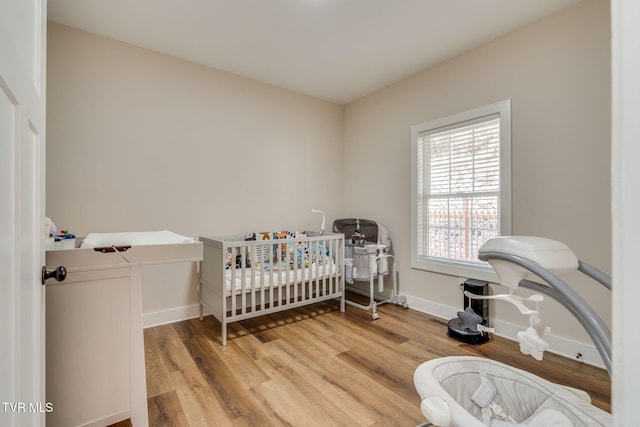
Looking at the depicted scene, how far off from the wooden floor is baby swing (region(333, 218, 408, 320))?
15.4 inches

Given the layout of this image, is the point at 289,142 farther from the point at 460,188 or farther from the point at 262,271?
the point at 460,188

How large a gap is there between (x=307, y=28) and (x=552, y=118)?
2.00 meters

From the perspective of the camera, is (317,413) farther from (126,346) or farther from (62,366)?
(62,366)

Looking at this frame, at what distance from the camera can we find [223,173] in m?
3.03

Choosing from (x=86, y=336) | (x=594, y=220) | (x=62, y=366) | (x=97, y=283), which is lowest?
(x=62, y=366)

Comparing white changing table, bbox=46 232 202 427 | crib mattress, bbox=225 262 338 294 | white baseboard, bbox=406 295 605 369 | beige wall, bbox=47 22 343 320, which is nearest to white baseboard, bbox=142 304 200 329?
beige wall, bbox=47 22 343 320

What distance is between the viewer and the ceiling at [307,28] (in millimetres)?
2061

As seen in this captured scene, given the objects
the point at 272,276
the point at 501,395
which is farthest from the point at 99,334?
the point at 501,395

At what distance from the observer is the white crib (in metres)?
2.36

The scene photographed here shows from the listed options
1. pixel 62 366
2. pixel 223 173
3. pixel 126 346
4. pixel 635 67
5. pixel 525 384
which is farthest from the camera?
pixel 223 173

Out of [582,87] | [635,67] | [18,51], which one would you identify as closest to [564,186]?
[582,87]

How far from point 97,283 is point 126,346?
1.10 ft

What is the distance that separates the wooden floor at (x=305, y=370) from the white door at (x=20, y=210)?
1.09 metres

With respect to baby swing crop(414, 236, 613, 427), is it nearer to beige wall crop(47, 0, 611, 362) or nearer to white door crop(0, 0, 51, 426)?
white door crop(0, 0, 51, 426)
